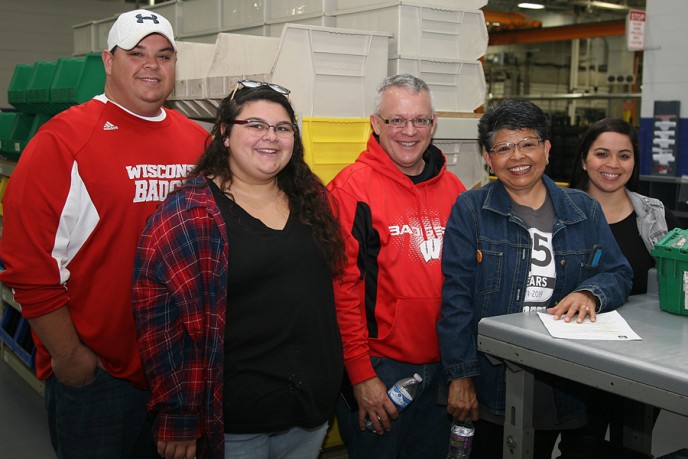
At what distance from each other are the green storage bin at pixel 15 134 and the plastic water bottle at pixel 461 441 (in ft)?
10.7

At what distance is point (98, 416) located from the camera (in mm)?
2240

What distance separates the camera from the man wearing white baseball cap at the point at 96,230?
2.07 metres

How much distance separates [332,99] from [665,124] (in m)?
4.95

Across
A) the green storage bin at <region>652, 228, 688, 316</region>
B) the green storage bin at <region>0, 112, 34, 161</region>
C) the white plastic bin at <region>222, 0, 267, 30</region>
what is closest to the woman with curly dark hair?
the green storage bin at <region>652, 228, 688, 316</region>

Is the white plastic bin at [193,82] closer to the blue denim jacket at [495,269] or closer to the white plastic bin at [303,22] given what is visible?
the white plastic bin at [303,22]

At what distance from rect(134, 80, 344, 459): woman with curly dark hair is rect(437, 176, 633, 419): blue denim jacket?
0.44m

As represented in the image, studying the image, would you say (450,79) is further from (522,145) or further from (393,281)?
(393,281)

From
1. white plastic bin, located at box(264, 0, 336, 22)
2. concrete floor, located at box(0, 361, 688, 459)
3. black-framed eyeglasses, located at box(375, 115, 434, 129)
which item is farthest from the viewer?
white plastic bin, located at box(264, 0, 336, 22)

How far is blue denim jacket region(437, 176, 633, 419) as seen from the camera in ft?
7.33

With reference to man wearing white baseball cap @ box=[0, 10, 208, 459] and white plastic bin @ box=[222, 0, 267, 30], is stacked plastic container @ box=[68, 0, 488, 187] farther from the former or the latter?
man wearing white baseball cap @ box=[0, 10, 208, 459]

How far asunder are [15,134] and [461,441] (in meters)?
3.48

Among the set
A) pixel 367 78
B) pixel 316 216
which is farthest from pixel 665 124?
pixel 316 216

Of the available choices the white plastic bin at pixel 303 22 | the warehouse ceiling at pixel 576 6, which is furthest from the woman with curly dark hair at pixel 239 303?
the warehouse ceiling at pixel 576 6

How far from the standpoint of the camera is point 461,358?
2256 millimetres
